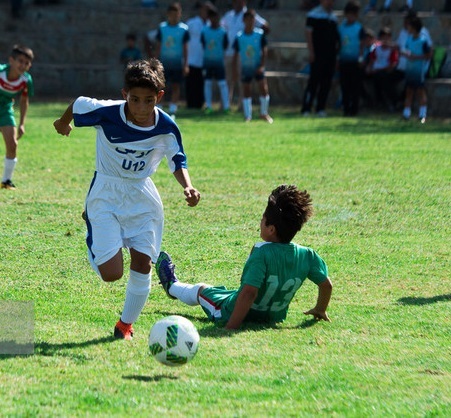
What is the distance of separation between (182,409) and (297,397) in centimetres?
57

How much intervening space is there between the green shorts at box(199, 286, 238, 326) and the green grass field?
14 cm

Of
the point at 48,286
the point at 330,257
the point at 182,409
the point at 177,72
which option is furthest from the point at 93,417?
the point at 177,72

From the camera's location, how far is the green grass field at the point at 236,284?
197 inches

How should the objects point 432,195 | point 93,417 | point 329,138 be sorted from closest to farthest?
point 93,417 → point 432,195 → point 329,138

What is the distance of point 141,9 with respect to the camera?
2619 cm

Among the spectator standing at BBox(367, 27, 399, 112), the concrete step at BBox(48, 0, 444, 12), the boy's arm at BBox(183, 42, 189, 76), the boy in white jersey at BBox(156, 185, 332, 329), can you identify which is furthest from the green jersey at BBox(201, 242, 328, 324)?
the concrete step at BBox(48, 0, 444, 12)

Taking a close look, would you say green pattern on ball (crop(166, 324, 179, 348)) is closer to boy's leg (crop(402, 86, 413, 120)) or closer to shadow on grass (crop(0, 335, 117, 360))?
shadow on grass (crop(0, 335, 117, 360))

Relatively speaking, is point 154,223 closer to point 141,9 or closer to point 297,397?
Answer: point 297,397

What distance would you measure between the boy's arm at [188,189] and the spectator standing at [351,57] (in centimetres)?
1426

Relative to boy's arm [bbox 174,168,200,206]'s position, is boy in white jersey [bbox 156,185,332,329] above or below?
below

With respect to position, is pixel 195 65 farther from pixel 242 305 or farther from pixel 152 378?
pixel 152 378

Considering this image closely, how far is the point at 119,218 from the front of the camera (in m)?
6.18

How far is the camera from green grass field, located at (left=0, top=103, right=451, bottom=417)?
501 cm

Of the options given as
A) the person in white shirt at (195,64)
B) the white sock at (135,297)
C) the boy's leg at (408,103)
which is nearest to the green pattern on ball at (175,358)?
the white sock at (135,297)
